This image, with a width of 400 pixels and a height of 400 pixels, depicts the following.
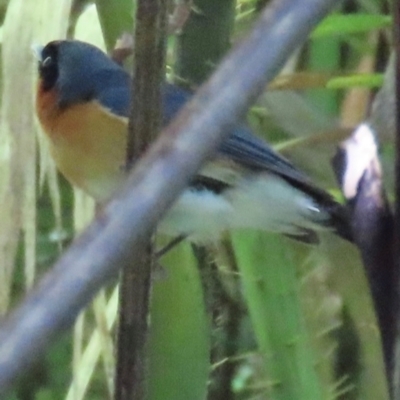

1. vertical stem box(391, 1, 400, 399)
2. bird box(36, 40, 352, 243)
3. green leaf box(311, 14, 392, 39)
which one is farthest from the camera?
bird box(36, 40, 352, 243)

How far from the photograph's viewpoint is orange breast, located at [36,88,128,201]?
82 cm

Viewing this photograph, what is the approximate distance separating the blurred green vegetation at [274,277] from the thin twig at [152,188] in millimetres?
117

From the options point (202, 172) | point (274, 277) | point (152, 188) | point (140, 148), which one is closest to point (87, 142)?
point (202, 172)

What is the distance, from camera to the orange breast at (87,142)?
32.2 inches

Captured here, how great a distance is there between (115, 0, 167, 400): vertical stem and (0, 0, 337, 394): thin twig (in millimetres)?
83

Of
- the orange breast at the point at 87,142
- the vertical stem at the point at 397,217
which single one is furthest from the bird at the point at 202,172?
the vertical stem at the point at 397,217

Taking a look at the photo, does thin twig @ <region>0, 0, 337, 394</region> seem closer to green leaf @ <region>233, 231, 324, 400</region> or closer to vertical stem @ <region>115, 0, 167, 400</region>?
vertical stem @ <region>115, 0, 167, 400</region>

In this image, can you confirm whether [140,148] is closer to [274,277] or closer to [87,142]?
[274,277]

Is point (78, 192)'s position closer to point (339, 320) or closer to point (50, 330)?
point (339, 320)

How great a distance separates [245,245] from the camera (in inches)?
28.7

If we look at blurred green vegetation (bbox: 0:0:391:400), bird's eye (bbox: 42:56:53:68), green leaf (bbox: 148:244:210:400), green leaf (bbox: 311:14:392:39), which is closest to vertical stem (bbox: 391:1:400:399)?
blurred green vegetation (bbox: 0:0:391:400)

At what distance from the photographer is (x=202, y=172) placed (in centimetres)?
82

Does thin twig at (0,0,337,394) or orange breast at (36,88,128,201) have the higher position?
thin twig at (0,0,337,394)

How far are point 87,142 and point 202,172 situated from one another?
14 centimetres
